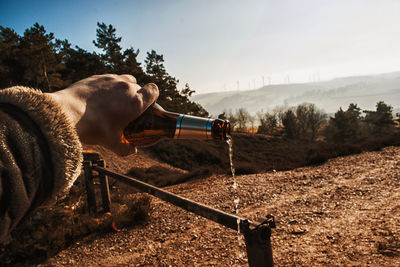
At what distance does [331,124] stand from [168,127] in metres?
49.8

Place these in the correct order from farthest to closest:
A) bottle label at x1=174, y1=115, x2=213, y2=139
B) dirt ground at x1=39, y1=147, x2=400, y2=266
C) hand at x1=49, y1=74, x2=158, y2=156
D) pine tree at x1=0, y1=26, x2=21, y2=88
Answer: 1. pine tree at x1=0, y1=26, x2=21, y2=88
2. dirt ground at x1=39, y1=147, x2=400, y2=266
3. bottle label at x1=174, y1=115, x2=213, y2=139
4. hand at x1=49, y1=74, x2=158, y2=156

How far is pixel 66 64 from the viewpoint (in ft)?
75.9

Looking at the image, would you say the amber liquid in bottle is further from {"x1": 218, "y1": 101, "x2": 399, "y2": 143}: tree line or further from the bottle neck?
{"x1": 218, "y1": 101, "x2": 399, "y2": 143}: tree line

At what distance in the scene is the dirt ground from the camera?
12.0 ft

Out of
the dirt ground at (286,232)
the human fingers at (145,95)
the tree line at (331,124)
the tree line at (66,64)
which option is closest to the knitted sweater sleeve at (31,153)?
the human fingers at (145,95)

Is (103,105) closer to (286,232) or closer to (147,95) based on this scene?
(147,95)

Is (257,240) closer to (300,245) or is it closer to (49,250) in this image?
(300,245)

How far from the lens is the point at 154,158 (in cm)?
2044

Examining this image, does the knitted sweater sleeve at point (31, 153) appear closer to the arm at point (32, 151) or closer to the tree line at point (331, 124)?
the arm at point (32, 151)

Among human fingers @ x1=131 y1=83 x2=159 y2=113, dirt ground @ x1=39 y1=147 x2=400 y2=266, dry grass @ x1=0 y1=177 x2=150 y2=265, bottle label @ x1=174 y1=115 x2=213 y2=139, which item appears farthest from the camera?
dry grass @ x1=0 y1=177 x2=150 y2=265

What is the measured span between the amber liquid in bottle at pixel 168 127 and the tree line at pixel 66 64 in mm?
12530

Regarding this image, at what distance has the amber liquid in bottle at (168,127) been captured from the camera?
165 centimetres

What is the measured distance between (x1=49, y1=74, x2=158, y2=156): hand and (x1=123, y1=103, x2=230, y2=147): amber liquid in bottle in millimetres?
532

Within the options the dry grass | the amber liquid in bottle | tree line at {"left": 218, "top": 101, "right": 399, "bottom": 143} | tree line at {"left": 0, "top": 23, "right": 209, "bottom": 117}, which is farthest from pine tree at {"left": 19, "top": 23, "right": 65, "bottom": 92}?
tree line at {"left": 218, "top": 101, "right": 399, "bottom": 143}
